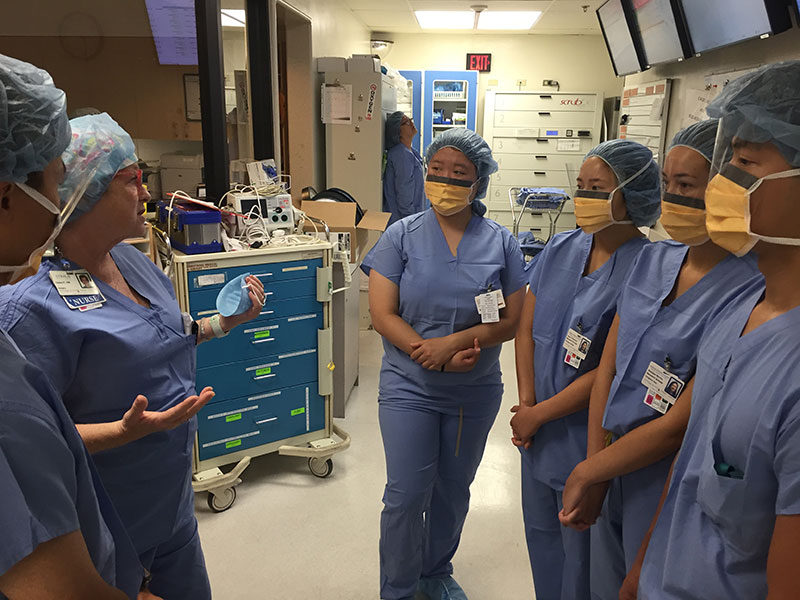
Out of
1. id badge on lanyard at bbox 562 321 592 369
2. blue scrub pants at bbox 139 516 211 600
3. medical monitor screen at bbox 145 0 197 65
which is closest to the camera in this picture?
blue scrub pants at bbox 139 516 211 600

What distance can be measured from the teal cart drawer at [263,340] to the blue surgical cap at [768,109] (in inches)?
76.2

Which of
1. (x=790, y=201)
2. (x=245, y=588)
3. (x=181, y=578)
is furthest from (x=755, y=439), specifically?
(x=245, y=588)

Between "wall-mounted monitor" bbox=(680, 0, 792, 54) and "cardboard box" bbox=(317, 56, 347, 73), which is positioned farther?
"cardboard box" bbox=(317, 56, 347, 73)

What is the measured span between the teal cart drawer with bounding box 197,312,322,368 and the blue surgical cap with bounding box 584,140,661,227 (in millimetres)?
1464

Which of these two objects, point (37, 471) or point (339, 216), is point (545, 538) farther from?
point (339, 216)

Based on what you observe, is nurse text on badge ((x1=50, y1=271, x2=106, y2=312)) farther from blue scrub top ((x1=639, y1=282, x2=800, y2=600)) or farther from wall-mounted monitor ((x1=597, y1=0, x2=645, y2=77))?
wall-mounted monitor ((x1=597, y1=0, x2=645, y2=77))

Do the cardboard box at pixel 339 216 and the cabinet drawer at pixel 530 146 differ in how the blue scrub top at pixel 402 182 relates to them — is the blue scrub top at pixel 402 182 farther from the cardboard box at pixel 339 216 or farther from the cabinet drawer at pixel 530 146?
the cabinet drawer at pixel 530 146

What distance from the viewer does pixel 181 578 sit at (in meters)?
1.45

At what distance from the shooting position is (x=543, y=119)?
741 centimetres

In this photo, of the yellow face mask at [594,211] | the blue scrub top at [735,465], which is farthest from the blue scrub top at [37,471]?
the yellow face mask at [594,211]

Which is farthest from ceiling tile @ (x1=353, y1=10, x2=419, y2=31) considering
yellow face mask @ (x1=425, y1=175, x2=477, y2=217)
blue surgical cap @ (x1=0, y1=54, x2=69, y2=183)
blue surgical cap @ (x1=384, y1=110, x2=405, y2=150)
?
blue surgical cap @ (x1=0, y1=54, x2=69, y2=183)

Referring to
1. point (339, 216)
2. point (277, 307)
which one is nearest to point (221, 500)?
point (277, 307)

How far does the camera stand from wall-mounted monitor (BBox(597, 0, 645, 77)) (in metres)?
4.08

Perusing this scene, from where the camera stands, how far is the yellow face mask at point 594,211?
1.62 m
